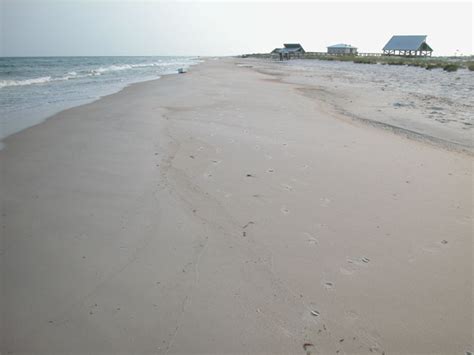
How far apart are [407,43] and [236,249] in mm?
85411

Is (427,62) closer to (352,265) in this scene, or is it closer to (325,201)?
(325,201)

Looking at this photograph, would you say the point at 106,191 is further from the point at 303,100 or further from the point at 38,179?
the point at 303,100

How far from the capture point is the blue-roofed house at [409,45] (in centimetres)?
6856

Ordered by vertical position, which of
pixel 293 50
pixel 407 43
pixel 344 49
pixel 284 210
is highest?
pixel 407 43

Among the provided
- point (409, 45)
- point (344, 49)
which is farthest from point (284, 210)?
point (344, 49)

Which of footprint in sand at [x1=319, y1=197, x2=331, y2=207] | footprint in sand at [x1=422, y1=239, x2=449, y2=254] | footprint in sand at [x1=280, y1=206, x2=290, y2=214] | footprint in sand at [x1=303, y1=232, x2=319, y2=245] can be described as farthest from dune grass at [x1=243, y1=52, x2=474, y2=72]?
footprint in sand at [x1=303, y1=232, x2=319, y2=245]

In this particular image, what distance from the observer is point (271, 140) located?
7.02 meters

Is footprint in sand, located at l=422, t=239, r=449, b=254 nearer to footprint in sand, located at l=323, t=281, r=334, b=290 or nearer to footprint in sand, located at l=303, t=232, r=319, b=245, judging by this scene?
footprint in sand, located at l=303, t=232, r=319, b=245

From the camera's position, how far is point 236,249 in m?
3.31

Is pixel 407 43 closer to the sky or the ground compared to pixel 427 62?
closer to the sky

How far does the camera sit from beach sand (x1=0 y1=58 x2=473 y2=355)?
7.73ft

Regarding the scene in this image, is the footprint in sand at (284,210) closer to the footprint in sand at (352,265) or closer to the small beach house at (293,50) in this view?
the footprint in sand at (352,265)

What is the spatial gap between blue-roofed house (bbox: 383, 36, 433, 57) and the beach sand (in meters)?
77.5

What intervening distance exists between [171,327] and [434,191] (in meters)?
4.24
